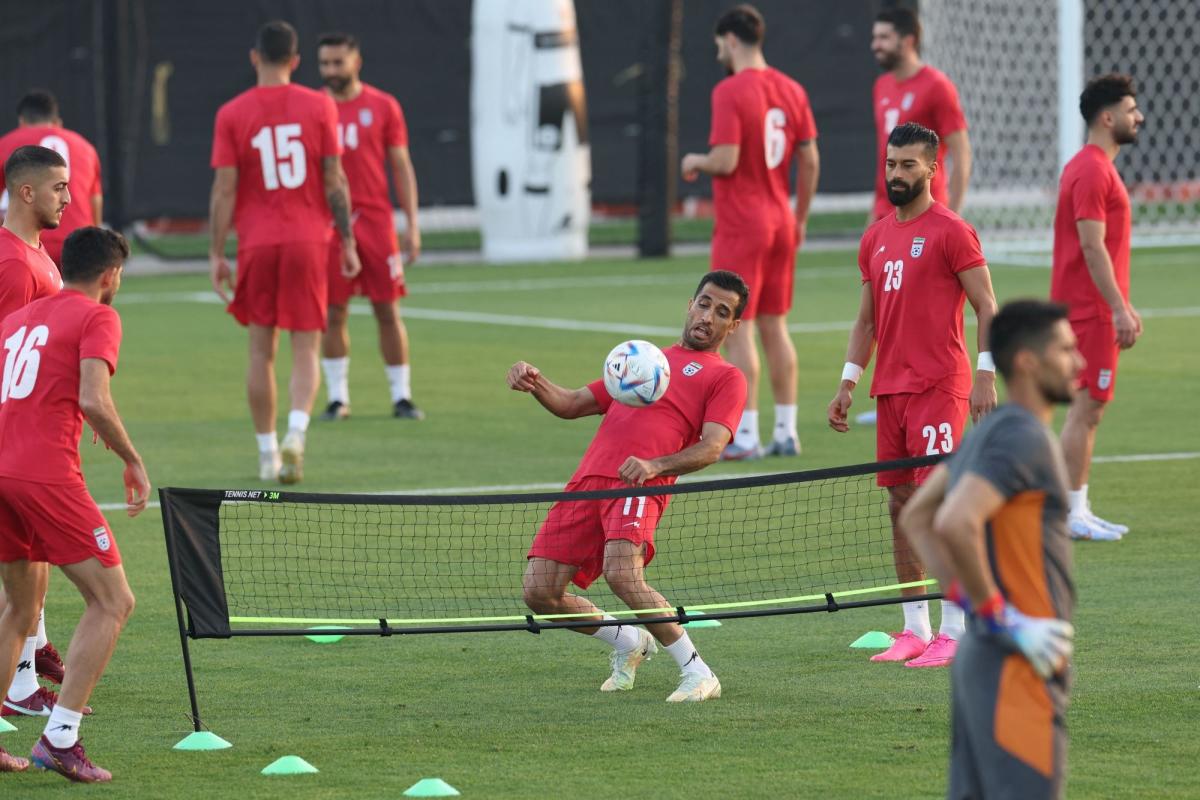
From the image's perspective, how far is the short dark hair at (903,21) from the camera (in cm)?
1244

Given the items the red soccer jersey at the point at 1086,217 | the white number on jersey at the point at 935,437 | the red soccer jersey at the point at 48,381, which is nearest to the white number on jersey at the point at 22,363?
the red soccer jersey at the point at 48,381

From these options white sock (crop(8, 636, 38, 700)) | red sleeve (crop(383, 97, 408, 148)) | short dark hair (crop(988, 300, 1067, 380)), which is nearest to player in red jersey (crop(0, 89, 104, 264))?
red sleeve (crop(383, 97, 408, 148))

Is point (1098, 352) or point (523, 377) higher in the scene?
point (523, 377)

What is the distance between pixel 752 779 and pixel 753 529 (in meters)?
4.35

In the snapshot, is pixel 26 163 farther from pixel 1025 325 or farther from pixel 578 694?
pixel 1025 325

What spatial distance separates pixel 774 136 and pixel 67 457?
7.38 m

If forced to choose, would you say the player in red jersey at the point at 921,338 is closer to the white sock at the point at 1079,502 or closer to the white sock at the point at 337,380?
the white sock at the point at 1079,502

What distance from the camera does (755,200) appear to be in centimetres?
1286

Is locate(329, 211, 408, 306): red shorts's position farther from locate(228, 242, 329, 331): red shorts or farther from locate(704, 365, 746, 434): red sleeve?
locate(704, 365, 746, 434): red sleeve

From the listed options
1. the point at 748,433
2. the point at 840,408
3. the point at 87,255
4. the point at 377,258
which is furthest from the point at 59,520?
the point at 377,258

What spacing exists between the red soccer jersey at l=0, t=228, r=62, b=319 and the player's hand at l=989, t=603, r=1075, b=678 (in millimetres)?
4012

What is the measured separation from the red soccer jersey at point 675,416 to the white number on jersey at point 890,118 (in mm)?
5363

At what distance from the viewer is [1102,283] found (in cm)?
975

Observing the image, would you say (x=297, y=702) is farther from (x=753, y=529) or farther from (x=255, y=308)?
(x=255, y=308)
